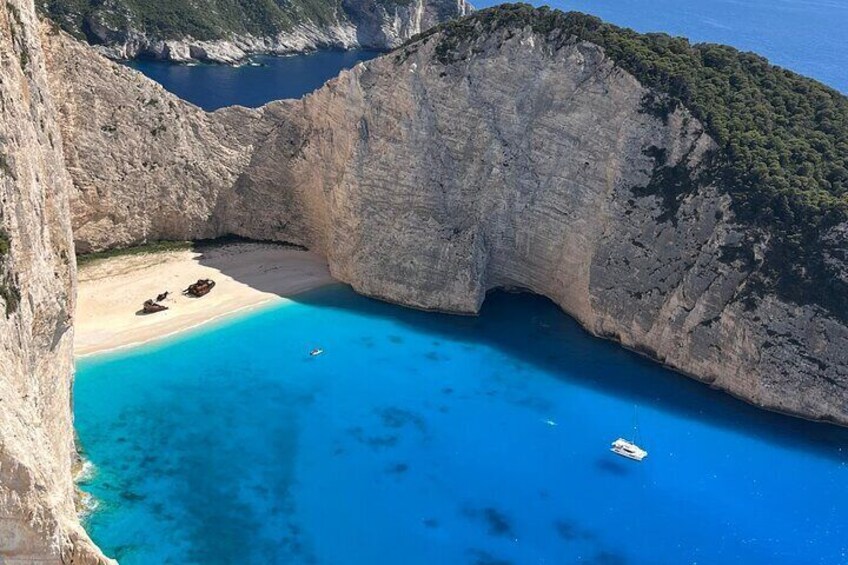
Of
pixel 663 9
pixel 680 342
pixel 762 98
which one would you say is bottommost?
pixel 680 342

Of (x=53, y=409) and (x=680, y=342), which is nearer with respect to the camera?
(x=53, y=409)

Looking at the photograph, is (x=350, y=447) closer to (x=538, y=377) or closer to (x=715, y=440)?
(x=538, y=377)

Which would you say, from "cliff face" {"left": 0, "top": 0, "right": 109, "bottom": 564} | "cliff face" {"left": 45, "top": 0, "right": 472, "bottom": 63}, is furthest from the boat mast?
"cliff face" {"left": 45, "top": 0, "right": 472, "bottom": 63}

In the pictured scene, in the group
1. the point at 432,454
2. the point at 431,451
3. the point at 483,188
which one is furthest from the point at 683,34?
the point at 432,454

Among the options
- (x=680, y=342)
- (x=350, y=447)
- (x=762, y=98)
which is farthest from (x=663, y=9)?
(x=350, y=447)

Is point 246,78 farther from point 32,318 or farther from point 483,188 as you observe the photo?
point 32,318

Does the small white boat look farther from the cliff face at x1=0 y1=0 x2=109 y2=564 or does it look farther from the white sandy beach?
the cliff face at x1=0 y1=0 x2=109 y2=564
